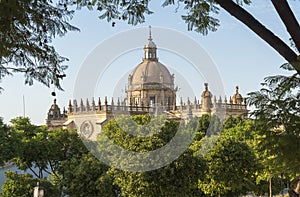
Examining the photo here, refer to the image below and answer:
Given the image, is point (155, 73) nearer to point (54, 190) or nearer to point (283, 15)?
point (54, 190)

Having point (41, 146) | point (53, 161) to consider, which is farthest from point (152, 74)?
point (41, 146)

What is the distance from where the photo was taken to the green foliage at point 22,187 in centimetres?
2202

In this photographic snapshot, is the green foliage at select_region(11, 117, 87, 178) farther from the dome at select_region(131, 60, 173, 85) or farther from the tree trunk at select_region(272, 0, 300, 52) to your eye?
the dome at select_region(131, 60, 173, 85)

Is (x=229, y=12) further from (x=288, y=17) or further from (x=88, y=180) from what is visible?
(x=88, y=180)

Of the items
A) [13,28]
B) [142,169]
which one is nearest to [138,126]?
[142,169]

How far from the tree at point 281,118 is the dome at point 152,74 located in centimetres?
6347

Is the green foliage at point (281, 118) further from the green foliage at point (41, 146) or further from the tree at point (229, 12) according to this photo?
the green foliage at point (41, 146)

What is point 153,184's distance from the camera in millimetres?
19891

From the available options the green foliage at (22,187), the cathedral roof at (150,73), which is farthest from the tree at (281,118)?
the cathedral roof at (150,73)

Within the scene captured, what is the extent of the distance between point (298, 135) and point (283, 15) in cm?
151

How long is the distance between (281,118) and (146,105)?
194 ft

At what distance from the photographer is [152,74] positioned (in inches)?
2817

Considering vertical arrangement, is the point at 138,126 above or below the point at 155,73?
below

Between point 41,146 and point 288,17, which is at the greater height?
point 288,17
